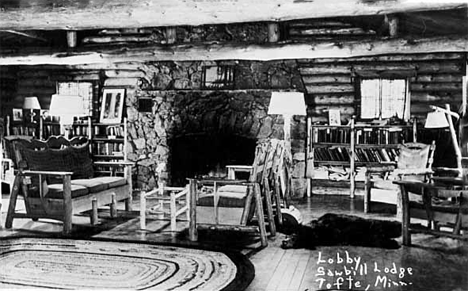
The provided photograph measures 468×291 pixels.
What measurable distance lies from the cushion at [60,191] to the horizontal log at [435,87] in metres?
4.63

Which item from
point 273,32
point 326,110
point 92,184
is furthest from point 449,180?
point 92,184

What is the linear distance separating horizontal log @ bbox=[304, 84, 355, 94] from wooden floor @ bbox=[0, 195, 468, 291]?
258cm

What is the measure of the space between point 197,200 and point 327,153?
10.9 ft

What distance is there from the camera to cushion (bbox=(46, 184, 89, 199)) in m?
5.18

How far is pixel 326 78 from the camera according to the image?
25.8 ft

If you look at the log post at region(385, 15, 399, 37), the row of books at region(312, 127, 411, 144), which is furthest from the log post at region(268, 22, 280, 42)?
the row of books at region(312, 127, 411, 144)

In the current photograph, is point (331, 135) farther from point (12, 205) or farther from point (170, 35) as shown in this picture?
point (12, 205)

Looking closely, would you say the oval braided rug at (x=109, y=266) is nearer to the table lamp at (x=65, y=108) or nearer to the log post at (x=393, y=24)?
the table lamp at (x=65, y=108)

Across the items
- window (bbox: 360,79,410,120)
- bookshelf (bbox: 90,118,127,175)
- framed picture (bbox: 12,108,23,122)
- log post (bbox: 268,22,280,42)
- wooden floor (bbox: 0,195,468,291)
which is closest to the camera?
wooden floor (bbox: 0,195,468,291)

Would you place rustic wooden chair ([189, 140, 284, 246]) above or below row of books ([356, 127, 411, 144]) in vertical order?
below

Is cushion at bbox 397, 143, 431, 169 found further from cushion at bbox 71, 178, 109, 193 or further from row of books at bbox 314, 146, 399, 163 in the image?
cushion at bbox 71, 178, 109, 193

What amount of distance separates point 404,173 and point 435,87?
1672 millimetres

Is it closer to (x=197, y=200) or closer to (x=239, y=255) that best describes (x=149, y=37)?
(x=197, y=200)

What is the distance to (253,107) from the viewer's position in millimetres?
7582
